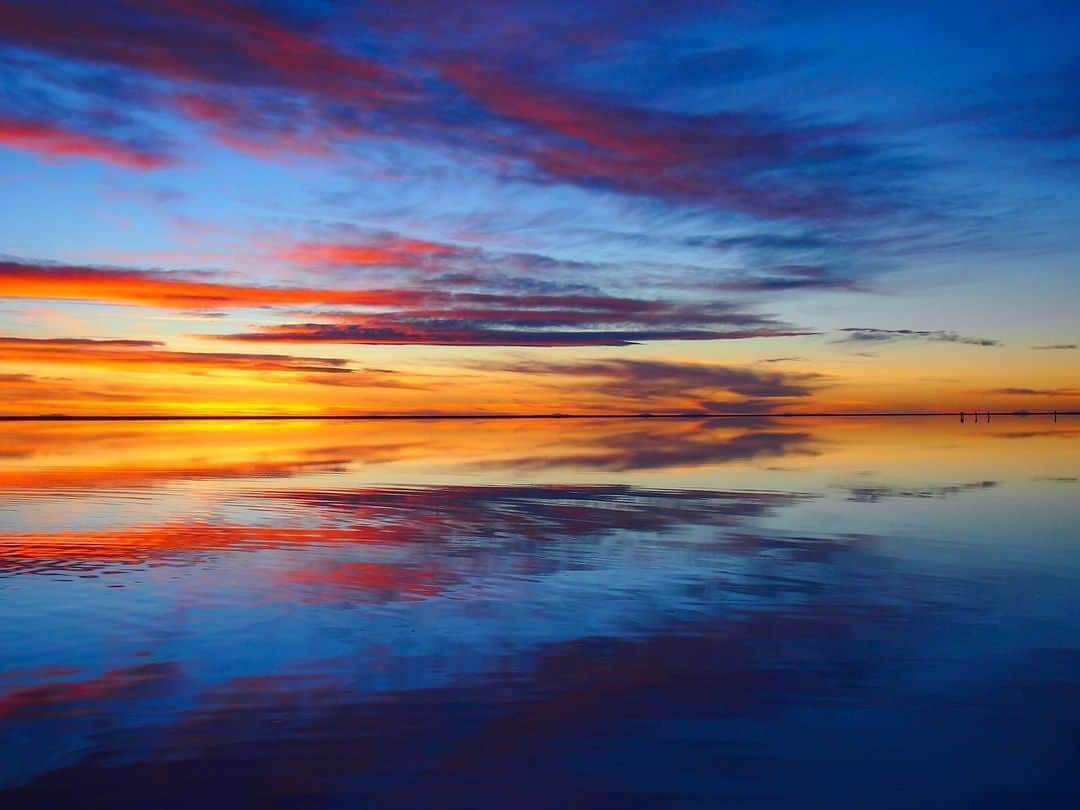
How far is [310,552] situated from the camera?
18.3m

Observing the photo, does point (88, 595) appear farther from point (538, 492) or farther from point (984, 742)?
point (538, 492)

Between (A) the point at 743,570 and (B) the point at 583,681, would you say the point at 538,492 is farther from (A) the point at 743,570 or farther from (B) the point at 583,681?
(B) the point at 583,681

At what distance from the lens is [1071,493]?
96.4 feet

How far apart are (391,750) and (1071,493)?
1094 inches

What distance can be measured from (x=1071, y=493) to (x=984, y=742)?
24.4 metres

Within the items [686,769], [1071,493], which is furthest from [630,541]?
[1071,493]

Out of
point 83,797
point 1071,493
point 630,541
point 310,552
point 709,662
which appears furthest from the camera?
point 1071,493

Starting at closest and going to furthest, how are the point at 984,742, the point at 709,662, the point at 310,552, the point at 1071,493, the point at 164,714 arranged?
1. the point at 984,742
2. the point at 164,714
3. the point at 709,662
4. the point at 310,552
5. the point at 1071,493

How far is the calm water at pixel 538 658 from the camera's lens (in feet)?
25.7

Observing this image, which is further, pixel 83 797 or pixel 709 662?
pixel 709 662

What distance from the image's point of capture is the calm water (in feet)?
25.7

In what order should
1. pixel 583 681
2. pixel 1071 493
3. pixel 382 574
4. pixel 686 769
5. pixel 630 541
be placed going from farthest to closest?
pixel 1071 493
pixel 630 541
pixel 382 574
pixel 583 681
pixel 686 769

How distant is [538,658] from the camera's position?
11.1 meters

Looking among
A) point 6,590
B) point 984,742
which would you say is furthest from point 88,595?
point 984,742
